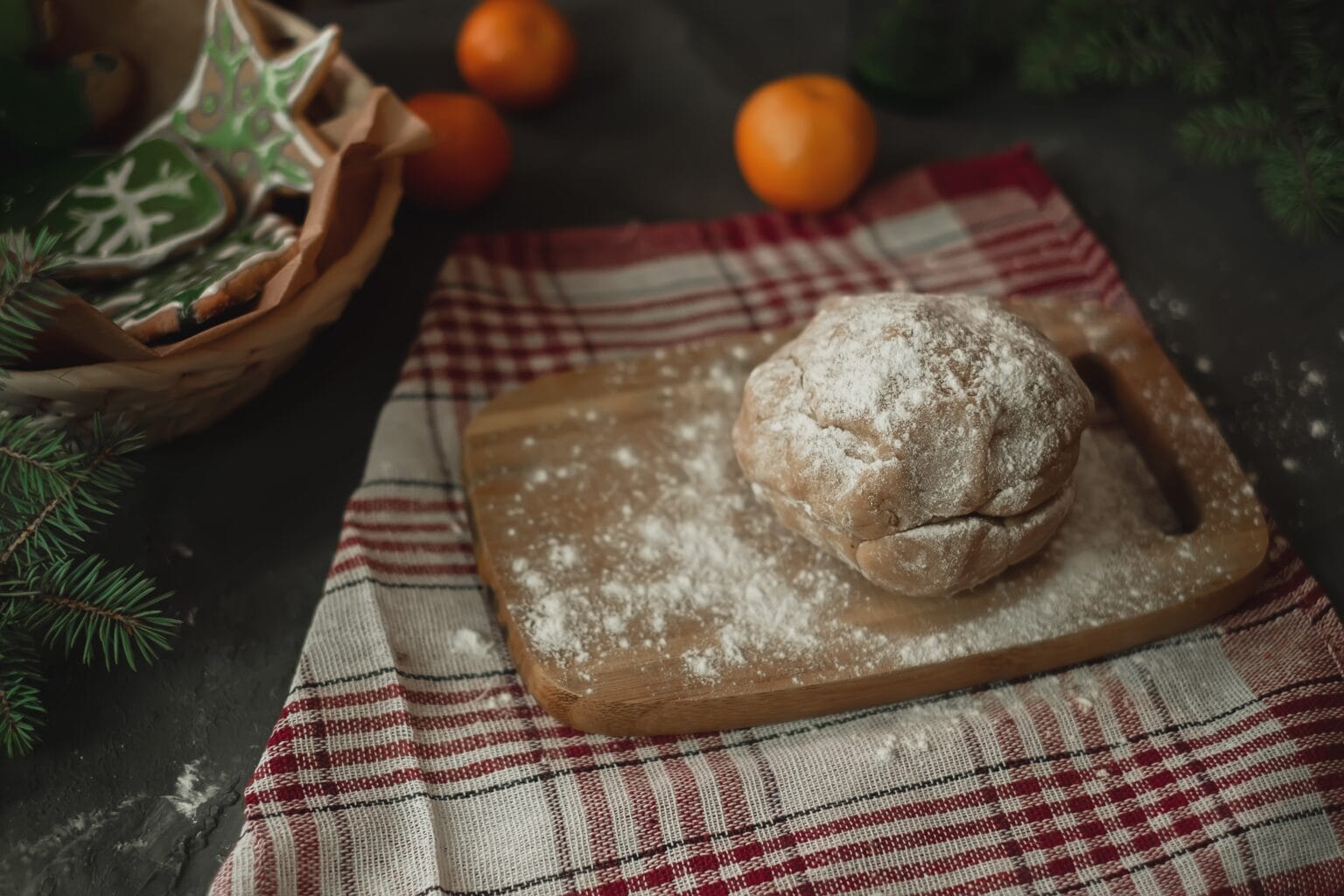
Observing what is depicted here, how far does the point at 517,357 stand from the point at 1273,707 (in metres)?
1.00

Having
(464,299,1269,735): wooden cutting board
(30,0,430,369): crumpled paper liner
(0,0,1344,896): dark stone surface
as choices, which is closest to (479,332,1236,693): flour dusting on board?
(464,299,1269,735): wooden cutting board

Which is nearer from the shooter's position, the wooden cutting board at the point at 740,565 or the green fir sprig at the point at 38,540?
the green fir sprig at the point at 38,540

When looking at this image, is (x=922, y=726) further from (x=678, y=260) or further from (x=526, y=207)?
(x=526, y=207)

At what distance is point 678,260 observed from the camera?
5.21 ft

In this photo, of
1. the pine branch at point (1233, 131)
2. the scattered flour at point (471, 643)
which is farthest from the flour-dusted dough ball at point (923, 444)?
the pine branch at point (1233, 131)

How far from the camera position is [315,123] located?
4.72 ft

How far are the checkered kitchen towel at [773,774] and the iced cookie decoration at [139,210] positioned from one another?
→ 36 centimetres

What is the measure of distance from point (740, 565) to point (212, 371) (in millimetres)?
607

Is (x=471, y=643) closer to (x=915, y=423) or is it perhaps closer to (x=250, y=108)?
(x=915, y=423)

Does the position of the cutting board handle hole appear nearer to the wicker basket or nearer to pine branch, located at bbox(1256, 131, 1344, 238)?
pine branch, located at bbox(1256, 131, 1344, 238)

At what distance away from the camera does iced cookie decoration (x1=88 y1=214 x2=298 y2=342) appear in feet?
3.65

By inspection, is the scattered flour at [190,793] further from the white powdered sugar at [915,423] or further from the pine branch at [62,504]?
the white powdered sugar at [915,423]

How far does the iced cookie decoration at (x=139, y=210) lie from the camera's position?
1241 mm

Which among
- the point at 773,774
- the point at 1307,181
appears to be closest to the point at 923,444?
the point at 773,774
